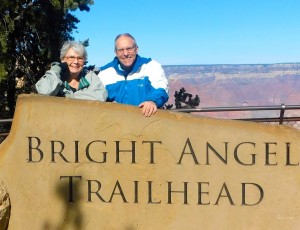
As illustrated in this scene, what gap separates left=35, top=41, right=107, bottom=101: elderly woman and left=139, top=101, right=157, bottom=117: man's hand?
302 mm

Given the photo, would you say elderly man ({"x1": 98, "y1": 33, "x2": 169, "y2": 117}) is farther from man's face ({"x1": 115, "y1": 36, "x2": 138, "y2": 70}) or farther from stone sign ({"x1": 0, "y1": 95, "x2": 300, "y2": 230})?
stone sign ({"x1": 0, "y1": 95, "x2": 300, "y2": 230})

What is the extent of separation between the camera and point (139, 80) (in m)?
3.65

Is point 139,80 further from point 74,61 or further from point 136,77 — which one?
point 74,61

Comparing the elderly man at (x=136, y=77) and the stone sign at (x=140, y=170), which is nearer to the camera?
the elderly man at (x=136, y=77)

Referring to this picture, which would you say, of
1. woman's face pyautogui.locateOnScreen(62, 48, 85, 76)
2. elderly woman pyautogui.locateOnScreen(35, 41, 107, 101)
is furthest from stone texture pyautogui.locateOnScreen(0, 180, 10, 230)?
woman's face pyautogui.locateOnScreen(62, 48, 85, 76)

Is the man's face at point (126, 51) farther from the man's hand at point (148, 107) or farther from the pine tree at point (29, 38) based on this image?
the pine tree at point (29, 38)

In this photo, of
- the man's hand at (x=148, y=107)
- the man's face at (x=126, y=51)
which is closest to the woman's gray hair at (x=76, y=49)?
the man's face at (x=126, y=51)

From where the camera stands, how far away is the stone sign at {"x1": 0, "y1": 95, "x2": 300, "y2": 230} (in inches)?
147

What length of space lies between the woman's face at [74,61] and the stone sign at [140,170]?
316mm

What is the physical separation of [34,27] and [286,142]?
1012 cm

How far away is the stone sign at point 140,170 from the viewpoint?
3725 mm

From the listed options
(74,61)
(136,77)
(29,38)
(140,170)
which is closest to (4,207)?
(140,170)

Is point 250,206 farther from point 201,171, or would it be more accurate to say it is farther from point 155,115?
point 155,115

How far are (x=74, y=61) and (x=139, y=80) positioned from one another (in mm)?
461
